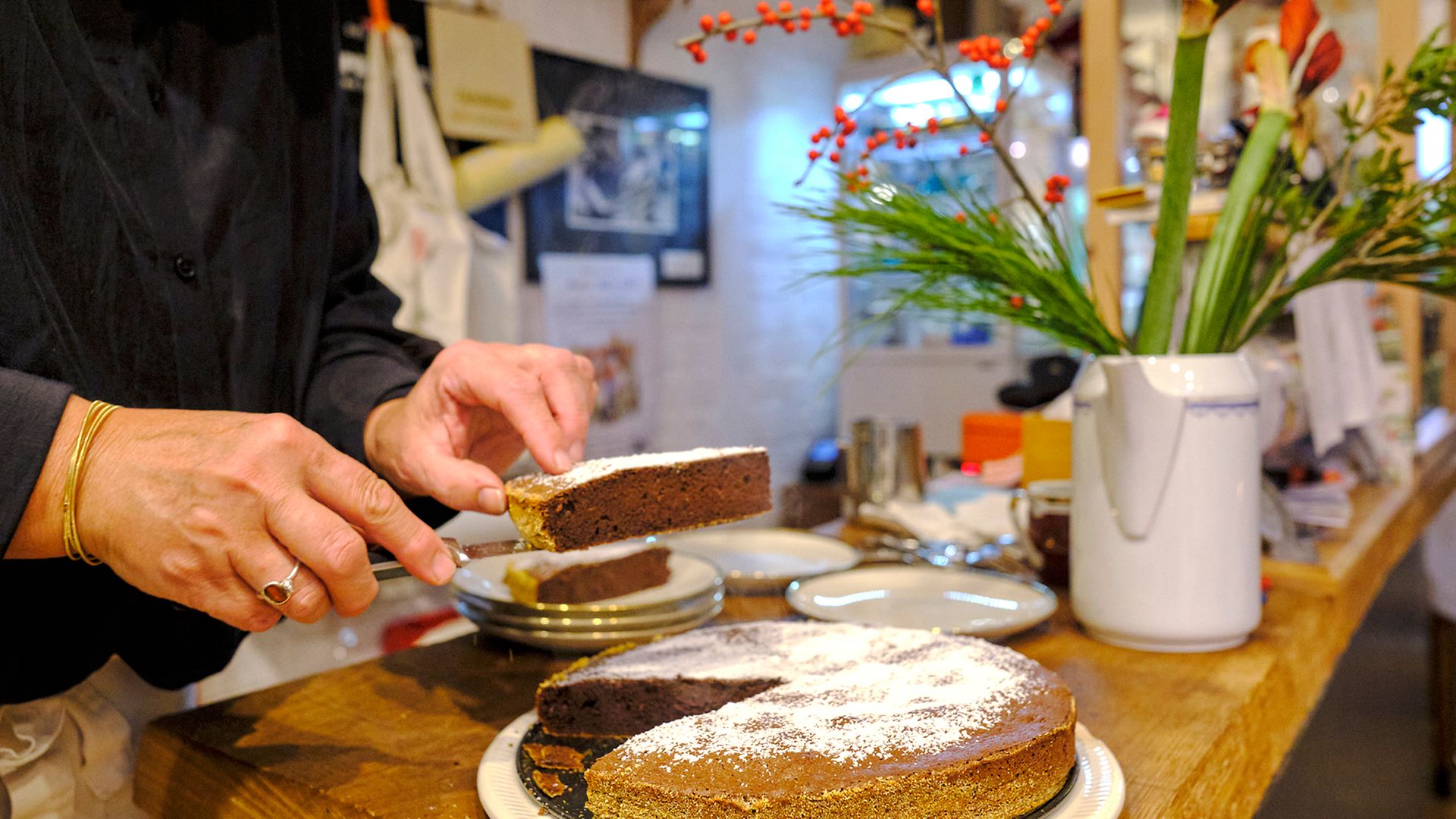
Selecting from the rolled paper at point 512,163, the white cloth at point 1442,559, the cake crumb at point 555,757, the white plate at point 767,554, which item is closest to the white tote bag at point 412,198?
the rolled paper at point 512,163

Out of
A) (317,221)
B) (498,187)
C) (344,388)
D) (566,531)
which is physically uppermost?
(498,187)

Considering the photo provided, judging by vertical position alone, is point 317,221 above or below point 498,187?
below

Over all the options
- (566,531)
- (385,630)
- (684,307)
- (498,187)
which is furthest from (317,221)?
(684,307)

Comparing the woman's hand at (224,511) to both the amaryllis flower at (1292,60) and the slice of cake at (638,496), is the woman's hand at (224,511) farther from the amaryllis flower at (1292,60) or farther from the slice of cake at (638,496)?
the amaryllis flower at (1292,60)

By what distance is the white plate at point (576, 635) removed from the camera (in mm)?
1083

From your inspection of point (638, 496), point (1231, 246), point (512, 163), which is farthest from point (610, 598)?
point (512, 163)

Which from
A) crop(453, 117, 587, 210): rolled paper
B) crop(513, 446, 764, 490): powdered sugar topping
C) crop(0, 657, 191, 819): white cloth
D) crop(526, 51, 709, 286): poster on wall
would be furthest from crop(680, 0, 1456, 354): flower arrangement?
crop(526, 51, 709, 286): poster on wall

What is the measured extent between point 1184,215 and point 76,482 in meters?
1.06

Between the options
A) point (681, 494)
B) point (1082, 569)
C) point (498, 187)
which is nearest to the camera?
point (681, 494)

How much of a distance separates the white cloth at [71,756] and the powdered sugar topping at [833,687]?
52 centimetres

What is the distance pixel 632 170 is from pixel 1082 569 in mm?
3022

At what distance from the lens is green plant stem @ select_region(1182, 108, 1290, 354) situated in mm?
1120

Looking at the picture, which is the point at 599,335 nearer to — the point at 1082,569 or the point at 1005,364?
the point at 1005,364

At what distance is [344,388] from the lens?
1185mm
